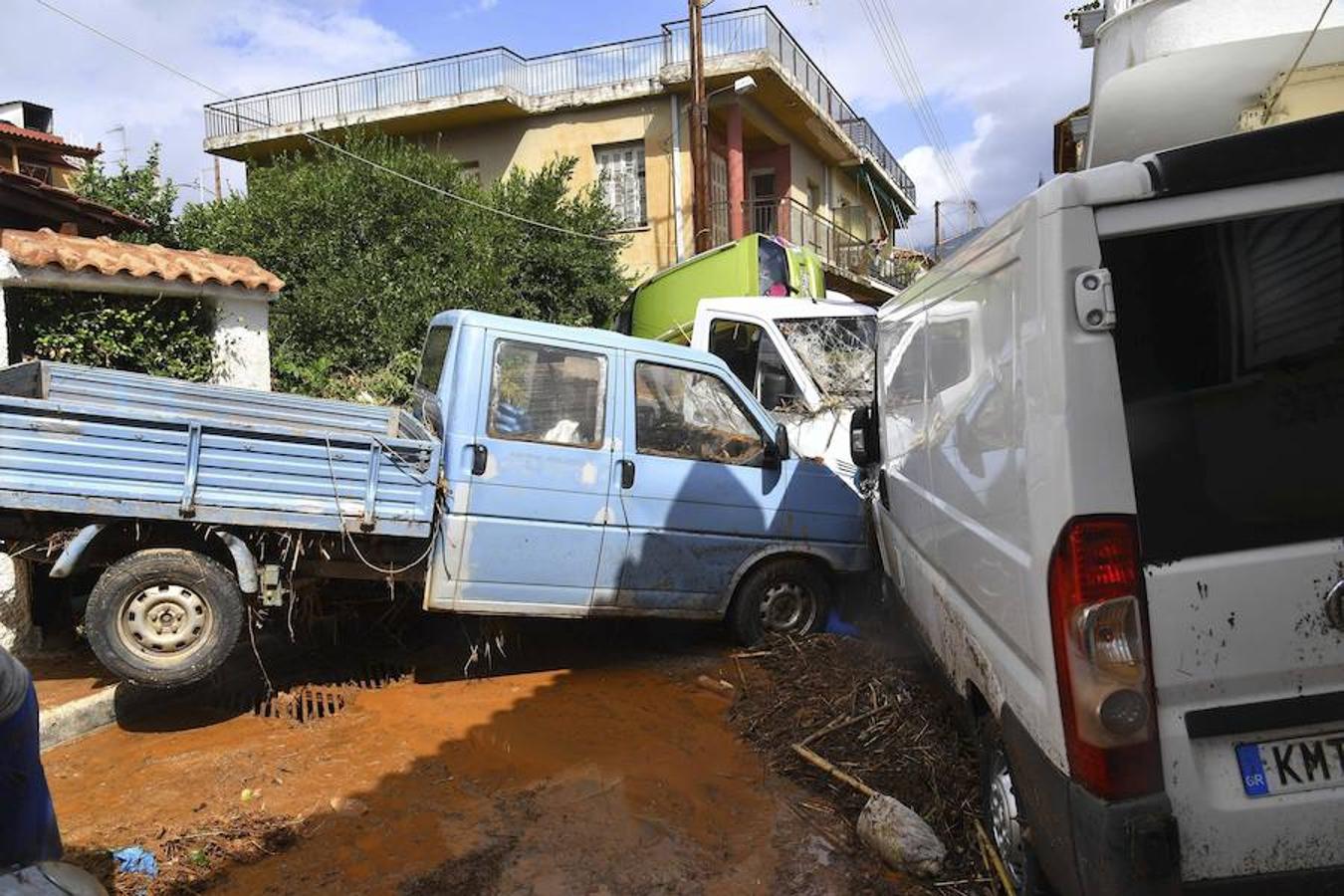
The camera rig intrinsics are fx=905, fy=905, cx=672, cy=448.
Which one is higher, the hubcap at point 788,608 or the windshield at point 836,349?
the windshield at point 836,349

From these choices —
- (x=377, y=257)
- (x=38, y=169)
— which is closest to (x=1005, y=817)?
(x=377, y=257)

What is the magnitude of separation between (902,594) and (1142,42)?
284cm

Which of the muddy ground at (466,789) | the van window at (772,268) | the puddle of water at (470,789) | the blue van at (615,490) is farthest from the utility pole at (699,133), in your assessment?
the puddle of water at (470,789)

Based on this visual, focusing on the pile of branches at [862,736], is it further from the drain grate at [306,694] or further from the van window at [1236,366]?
the drain grate at [306,694]

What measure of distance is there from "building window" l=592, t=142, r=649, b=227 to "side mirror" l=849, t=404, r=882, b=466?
1394 centimetres

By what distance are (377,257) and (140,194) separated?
10.4 ft

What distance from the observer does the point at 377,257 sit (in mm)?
12883

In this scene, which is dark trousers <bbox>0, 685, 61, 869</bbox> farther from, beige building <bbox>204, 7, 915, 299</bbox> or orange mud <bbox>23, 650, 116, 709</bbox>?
beige building <bbox>204, 7, 915, 299</bbox>

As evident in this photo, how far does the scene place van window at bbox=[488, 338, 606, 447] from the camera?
509 cm

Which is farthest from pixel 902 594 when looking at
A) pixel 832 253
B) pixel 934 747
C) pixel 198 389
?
pixel 832 253

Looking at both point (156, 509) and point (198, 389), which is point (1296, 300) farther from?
point (198, 389)

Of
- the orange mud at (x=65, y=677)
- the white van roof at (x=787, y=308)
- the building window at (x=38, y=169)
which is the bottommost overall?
the orange mud at (x=65, y=677)

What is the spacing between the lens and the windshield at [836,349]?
7367 millimetres

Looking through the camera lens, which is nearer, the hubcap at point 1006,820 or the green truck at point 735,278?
the hubcap at point 1006,820
